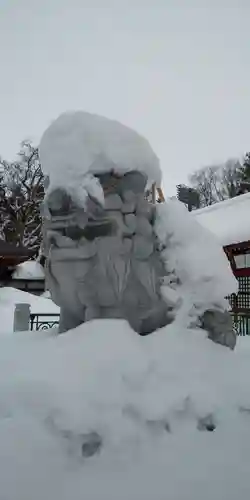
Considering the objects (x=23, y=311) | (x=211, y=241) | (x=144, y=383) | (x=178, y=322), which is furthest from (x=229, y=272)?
(x=23, y=311)

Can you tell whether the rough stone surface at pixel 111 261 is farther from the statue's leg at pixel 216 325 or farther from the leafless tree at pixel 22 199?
the leafless tree at pixel 22 199

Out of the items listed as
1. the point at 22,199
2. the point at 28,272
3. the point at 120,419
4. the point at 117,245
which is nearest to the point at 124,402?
the point at 120,419

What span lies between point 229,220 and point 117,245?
10.8m

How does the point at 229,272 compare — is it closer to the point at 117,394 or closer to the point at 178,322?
the point at 178,322

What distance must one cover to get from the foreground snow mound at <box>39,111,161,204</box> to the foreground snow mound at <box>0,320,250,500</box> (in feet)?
3.95

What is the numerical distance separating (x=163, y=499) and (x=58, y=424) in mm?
763

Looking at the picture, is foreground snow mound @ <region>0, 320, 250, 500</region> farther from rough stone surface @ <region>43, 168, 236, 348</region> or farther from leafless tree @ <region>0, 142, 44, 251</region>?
leafless tree @ <region>0, 142, 44, 251</region>

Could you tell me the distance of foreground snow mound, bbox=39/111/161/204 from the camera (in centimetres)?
366

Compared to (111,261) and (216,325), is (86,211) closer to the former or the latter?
(111,261)

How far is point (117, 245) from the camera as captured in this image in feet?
12.4

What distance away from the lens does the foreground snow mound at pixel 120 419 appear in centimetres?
258

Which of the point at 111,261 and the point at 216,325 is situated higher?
the point at 111,261

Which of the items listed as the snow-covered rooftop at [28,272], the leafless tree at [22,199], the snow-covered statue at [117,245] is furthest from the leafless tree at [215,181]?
the snow-covered statue at [117,245]

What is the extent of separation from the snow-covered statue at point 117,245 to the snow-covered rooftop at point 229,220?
5.68 m
